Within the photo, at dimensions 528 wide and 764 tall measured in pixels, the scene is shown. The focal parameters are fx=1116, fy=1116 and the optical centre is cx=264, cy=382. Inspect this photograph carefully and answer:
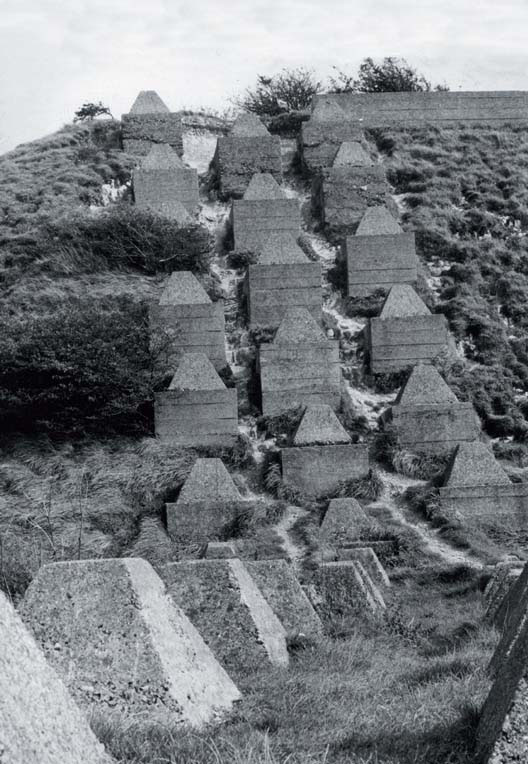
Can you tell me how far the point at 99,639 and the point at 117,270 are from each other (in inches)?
735

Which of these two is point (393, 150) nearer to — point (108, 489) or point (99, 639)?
point (108, 489)

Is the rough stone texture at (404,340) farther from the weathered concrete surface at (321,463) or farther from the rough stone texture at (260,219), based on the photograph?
the rough stone texture at (260,219)

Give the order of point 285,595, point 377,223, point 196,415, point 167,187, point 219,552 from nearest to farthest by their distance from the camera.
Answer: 1. point 285,595
2. point 219,552
3. point 196,415
4. point 377,223
5. point 167,187

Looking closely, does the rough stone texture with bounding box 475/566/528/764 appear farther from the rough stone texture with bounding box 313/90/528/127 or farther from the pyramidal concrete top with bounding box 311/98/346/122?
the rough stone texture with bounding box 313/90/528/127

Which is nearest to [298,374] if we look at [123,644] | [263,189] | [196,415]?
[196,415]

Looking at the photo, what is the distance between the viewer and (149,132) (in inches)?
1141

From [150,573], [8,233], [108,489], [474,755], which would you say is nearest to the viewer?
[474,755]

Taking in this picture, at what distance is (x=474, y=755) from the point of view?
3518 millimetres

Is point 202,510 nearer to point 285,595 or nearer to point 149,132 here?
point 285,595

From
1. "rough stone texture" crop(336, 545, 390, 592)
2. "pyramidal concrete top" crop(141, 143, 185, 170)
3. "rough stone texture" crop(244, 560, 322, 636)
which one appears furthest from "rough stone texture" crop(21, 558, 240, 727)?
"pyramidal concrete top" crop(141, 143, 185, 170)

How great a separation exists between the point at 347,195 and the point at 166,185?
4.16m

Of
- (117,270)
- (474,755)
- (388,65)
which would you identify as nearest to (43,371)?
(117,270)

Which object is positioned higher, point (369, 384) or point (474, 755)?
point (474, 755)

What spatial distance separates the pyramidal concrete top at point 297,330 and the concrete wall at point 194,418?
1970 millimetres
